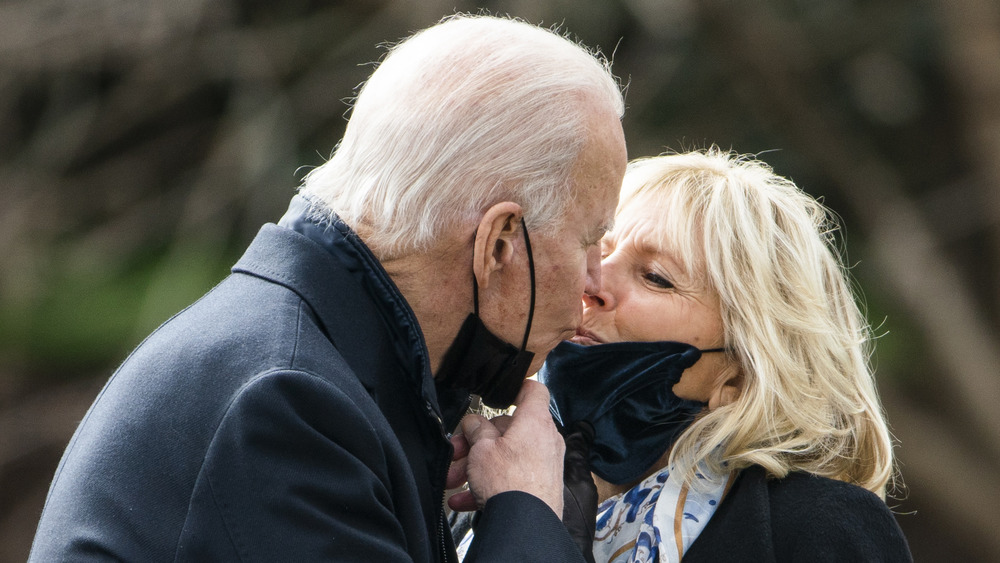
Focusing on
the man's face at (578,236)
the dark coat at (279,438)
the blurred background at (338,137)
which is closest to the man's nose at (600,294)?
the man's face at (578,236)

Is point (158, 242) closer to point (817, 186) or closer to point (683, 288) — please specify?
point (817, 186)

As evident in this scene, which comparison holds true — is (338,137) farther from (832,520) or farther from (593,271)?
(832,520)

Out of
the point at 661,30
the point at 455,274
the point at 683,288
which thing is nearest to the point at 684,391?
the point at 683,288

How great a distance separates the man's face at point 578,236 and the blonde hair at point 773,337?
457 millimetres

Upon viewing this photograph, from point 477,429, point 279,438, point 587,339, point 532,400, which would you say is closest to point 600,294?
point 587,339

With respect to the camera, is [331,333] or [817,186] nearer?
[331,333]

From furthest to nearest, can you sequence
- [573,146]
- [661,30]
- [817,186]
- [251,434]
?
[817,186], [661,30], [573,146], [251,434]

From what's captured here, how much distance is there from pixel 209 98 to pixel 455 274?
7095 millimetres

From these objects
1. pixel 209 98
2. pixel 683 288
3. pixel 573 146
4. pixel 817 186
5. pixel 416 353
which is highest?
pixel 573 146

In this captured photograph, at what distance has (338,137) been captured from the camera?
27.3ft

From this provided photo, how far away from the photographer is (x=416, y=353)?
2000 millimetres

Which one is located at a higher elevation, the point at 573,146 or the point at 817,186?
the point at 573,146

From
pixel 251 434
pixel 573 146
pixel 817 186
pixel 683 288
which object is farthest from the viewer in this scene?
pixel 817 186

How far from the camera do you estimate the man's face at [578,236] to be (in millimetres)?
2123
